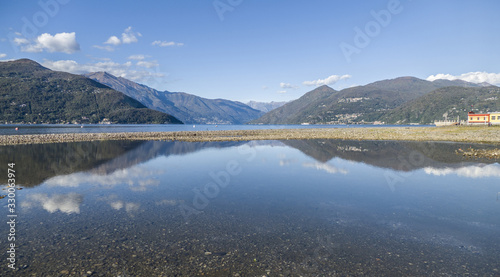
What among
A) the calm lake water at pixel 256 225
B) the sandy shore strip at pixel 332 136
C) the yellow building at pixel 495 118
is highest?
the yellow building at pixel 495 118

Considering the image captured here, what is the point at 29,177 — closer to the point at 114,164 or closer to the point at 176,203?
the point at 114,164

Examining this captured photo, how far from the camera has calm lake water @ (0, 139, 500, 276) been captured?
8.25m

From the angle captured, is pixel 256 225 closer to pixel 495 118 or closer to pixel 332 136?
pixel 332 136

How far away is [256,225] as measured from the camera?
11672mm

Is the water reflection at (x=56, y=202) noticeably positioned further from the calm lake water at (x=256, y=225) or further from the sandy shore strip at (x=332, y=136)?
the sandy shore strip at (x=332, y=136)

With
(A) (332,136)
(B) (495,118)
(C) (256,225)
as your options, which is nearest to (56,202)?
(C) (256,225)

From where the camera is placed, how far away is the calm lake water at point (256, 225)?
825cm

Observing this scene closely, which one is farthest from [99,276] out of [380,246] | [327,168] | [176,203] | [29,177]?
[327,168]

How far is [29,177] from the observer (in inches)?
879
